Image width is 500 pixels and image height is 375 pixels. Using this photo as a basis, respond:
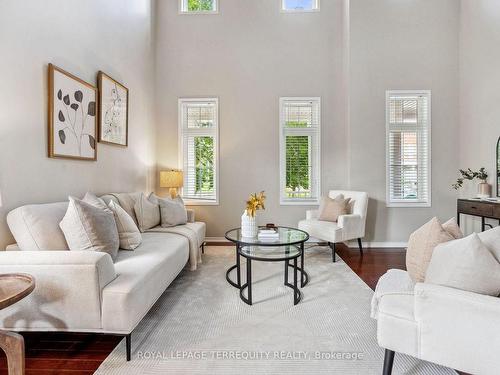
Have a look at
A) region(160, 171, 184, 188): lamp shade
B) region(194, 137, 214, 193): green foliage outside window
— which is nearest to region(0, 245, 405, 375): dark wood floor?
region(160, 171, 184, 188): lamp shade

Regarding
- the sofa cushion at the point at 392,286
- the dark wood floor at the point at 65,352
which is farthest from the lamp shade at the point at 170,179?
the sofa cushion at the point at 392,286

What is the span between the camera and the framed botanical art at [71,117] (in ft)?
8.42

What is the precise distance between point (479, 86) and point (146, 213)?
16.3 ft

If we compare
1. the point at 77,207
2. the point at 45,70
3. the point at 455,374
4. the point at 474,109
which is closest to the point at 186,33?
the point at 45,70

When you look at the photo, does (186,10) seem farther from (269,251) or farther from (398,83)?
(269,251)

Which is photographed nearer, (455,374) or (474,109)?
(455,374)

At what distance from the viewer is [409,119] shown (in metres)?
4.66

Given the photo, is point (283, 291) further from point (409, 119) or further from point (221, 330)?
point (409, 119)

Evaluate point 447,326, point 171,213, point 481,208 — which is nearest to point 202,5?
point 171,213

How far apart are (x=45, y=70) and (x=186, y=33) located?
3.00m

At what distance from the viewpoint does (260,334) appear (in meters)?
2.10

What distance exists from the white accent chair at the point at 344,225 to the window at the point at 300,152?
60 cm

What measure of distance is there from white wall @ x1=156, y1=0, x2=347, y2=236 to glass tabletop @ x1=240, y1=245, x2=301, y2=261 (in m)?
2.04

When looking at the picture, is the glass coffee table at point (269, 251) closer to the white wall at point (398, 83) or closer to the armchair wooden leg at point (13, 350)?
the armchair wooden leg at point (13, 350)
